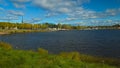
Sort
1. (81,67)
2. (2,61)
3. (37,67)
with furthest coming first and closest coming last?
(2,61)
(81,67)
(37,67)

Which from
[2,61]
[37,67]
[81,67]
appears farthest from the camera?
[2,61]

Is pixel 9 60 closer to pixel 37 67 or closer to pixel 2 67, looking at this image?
pixel 2 67

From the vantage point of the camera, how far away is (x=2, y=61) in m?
17.9

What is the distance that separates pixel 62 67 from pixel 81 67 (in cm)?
156

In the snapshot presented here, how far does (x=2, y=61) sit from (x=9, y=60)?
28.1 inches

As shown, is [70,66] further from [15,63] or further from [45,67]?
[15,63]

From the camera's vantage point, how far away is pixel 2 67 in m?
15.9

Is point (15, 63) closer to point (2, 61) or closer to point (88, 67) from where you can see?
point (2, 61)

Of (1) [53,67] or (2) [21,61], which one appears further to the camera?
(2) [21,61]

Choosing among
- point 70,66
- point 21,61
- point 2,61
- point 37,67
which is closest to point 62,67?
point 70,66

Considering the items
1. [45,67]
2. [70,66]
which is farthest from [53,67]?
[70,66]

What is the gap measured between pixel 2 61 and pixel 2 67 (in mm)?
2112

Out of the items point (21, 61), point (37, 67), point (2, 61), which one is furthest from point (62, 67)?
point (2, 61)

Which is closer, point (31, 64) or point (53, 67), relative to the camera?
point (53, 67)
